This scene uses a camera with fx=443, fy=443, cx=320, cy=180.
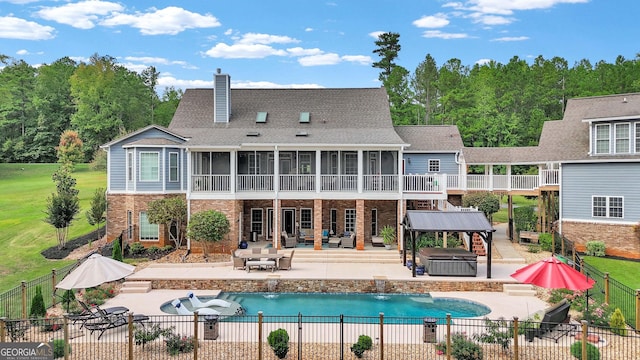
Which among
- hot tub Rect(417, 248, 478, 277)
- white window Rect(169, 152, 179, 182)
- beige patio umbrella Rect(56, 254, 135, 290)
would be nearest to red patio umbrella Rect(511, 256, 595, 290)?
hot tub Rect(417, 248, 478, 277)

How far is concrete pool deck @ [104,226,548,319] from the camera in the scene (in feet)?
51.3

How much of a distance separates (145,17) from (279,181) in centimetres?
3021

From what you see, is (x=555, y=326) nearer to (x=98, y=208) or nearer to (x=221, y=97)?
(x=98, y=208)

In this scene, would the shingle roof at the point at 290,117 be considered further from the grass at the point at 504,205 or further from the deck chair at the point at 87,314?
the grass at the point at 504,205

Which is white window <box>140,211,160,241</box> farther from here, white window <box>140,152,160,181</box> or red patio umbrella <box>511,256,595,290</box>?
red patio umbrella <box>511,256,595,290</box>

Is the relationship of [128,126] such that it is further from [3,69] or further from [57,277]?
[57,277]

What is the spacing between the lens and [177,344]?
11.5 metres

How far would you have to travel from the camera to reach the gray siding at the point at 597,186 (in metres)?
22.3

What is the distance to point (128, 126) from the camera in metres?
52.7

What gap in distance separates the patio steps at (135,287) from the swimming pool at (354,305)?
2.62 meters

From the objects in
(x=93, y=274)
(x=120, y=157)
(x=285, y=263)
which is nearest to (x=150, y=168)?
(x=120, y=157)

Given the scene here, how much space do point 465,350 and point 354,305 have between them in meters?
5.82

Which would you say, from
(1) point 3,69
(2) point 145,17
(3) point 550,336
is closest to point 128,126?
(2) point 145,17

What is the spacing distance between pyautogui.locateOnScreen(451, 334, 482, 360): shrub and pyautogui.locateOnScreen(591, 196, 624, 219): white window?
1637cm
